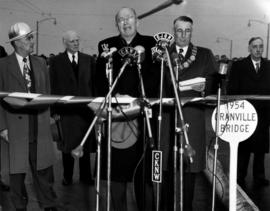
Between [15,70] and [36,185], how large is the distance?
1174 mm

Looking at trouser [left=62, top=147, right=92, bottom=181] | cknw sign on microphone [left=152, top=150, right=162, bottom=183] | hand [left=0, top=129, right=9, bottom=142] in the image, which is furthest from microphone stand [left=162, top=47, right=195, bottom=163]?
trouser [left=62, top=147, right=92, bottom=181]

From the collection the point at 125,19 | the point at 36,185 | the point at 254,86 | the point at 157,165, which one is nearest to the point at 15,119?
the point at 36,185

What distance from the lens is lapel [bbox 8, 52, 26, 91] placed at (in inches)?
169

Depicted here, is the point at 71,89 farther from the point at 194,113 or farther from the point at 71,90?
the point at 194,113

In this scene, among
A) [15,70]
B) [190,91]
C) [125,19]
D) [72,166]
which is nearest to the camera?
[125,19]

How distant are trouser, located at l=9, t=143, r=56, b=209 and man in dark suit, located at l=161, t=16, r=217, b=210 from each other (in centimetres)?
→ 128

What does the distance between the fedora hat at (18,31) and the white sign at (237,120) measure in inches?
73.3

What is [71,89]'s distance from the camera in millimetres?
5934

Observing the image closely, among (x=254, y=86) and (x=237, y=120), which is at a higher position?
(x=254, y=86)

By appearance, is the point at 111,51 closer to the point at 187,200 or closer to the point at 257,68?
the point at 187,200

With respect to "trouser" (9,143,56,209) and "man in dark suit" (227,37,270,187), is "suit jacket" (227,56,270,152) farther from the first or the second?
"trouser" (9,143,56,209)

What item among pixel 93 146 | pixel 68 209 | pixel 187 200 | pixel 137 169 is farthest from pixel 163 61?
pixel 93 146

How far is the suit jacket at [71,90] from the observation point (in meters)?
5.85

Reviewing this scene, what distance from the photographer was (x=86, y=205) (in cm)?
511
